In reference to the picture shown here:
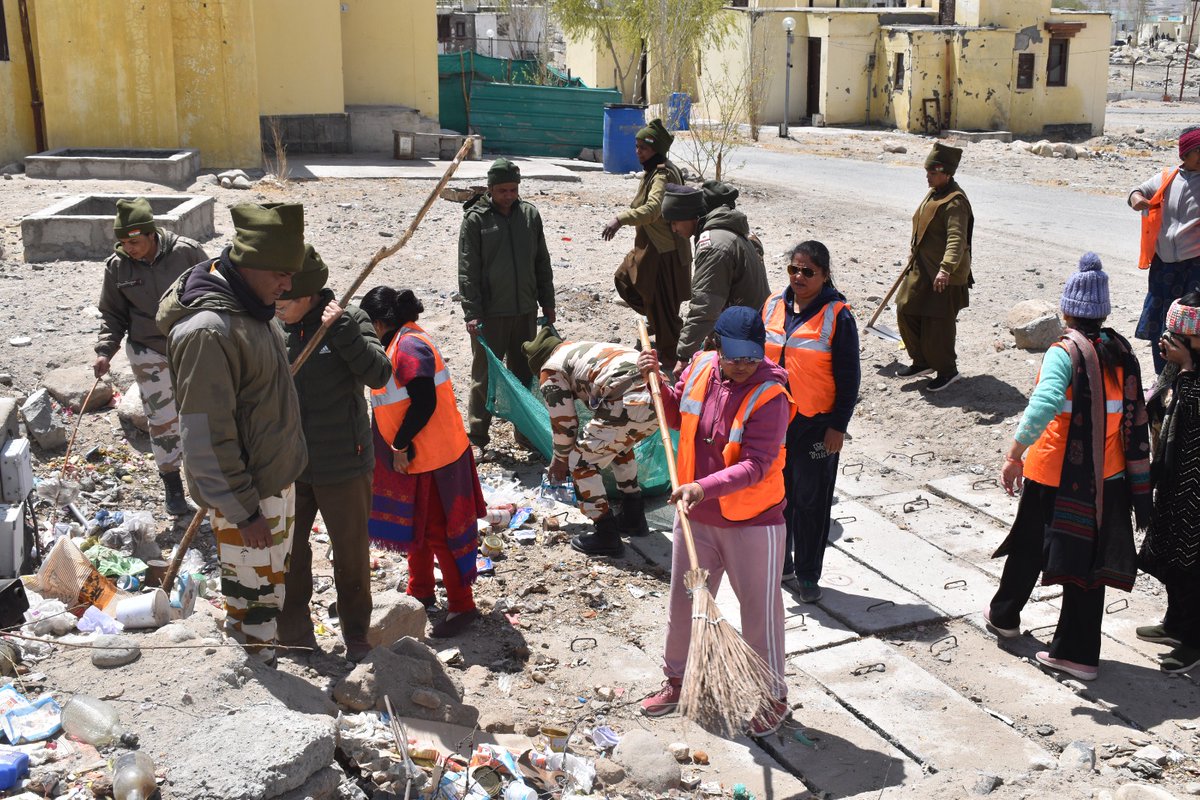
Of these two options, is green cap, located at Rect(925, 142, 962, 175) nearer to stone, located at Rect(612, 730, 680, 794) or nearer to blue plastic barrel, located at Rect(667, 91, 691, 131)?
stone, located at Rect(612, 730, 680, 794)

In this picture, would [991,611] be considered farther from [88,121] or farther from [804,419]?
[88,121]

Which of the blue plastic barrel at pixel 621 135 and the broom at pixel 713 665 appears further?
the blue plastic barrel at pixel 621 135

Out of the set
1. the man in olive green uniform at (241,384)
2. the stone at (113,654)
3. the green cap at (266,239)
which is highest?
the green cap at (266,239)

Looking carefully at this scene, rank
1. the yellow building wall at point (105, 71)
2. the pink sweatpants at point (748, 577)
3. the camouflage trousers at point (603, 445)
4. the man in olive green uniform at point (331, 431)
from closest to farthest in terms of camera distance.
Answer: the pink sweatpants at point (748, 577), the man in olive green uniform at point (331, 431), the camouflage trousers at point (603, 445), the yellow building wall at point (105, 71)

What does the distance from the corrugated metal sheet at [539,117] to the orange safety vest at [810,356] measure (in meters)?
17.1

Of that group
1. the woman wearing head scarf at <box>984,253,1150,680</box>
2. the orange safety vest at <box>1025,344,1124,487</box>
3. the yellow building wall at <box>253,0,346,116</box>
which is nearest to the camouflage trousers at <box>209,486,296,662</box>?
the woman wearing head scarf at <box>984,253,1150,680</box>

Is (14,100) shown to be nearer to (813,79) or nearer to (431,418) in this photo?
(431,418)

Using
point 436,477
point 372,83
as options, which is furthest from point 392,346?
point 372,83

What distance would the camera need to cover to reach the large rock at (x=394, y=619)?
16.2 feet

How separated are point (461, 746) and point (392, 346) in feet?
6.17

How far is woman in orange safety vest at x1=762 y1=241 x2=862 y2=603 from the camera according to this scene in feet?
18.0

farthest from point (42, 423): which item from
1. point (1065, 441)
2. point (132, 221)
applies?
point (1065, 441)

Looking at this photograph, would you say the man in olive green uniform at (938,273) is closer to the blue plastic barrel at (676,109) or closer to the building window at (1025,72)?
the blue plastic barrel at (676,109)

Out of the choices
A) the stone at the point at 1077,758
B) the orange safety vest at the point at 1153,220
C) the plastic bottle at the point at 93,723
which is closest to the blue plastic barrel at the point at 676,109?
the orange safety vest at the point at 1153,220
